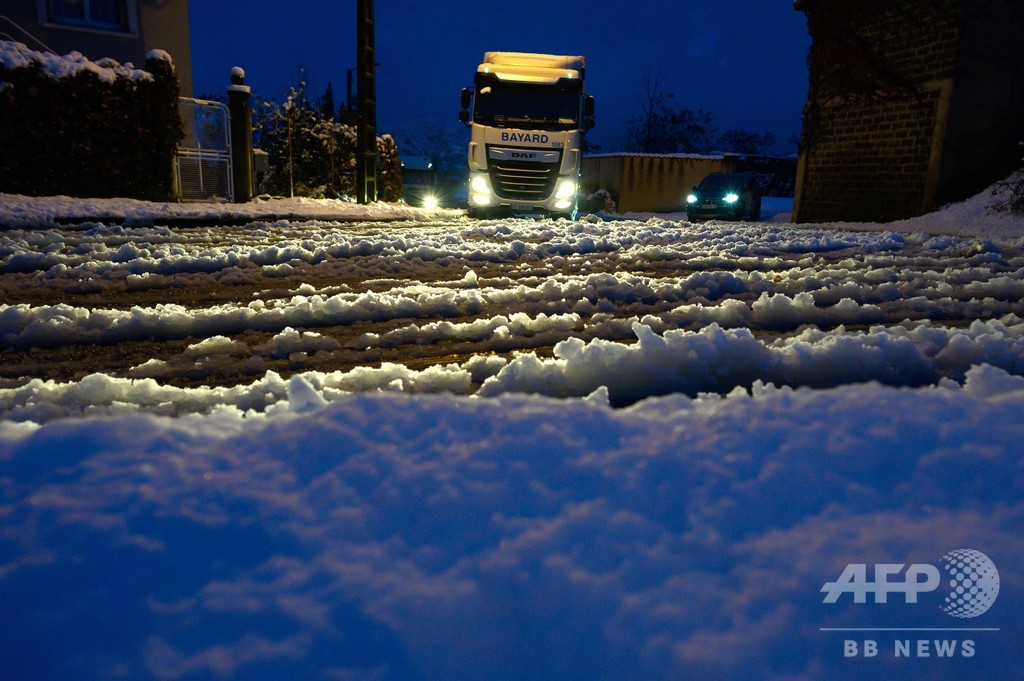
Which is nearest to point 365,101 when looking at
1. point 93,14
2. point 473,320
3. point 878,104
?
point 93,14

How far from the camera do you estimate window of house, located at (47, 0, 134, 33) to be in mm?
13609

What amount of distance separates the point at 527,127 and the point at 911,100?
8.11m

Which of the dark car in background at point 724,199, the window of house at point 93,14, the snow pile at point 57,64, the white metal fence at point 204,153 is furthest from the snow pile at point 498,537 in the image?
the dark car in background at point 724,199

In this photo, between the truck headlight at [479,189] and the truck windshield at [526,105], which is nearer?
the truck windshield at [526,105]

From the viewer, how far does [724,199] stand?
20359 millimetres

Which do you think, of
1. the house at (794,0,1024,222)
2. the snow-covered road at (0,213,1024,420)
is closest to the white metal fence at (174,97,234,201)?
the snow-covered road at (0,213,1024,420)

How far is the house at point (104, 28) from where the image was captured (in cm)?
1305

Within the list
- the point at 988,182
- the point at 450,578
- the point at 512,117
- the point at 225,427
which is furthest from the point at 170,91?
the point at 988,182

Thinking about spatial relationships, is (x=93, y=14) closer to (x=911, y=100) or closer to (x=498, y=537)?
(x=498, y=537)

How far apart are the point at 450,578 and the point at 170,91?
12899 mm

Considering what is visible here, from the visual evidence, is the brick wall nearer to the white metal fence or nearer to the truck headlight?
the truck headlight

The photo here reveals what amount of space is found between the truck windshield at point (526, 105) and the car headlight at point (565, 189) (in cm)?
112

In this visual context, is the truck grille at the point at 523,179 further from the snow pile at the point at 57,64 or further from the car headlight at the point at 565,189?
the snow pile at the point at 57,64

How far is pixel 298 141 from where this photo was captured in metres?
20.9
